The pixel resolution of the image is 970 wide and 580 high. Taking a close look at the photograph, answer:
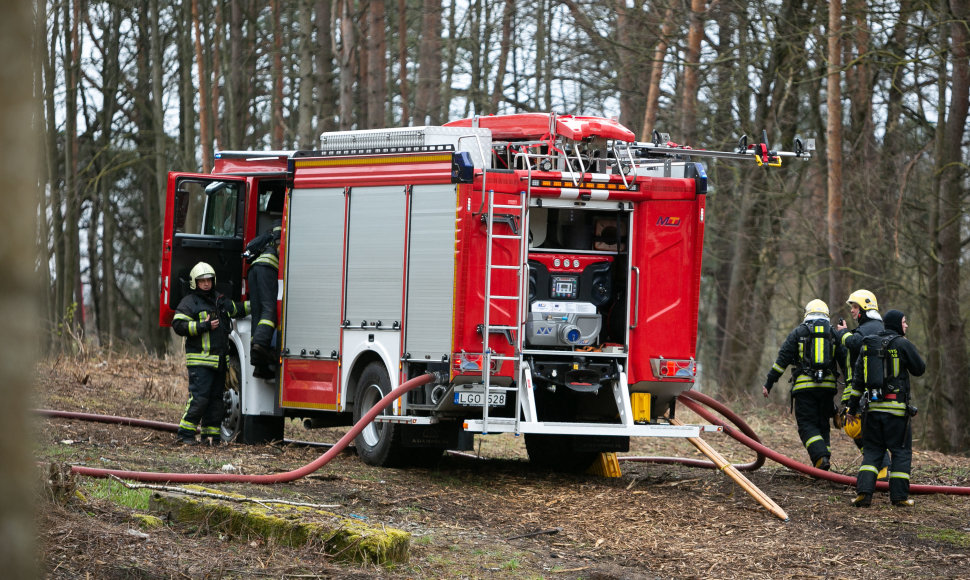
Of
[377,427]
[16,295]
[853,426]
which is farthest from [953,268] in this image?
[16,295]

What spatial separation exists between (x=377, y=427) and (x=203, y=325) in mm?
1931

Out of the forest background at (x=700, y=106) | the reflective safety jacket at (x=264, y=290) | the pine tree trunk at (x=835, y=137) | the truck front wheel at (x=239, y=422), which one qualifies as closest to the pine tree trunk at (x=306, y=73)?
the forest background at (x=700, y=106)

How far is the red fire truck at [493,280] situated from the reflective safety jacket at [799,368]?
4.04 ft

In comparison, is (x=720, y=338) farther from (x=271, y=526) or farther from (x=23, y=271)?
(x=23, y=271)

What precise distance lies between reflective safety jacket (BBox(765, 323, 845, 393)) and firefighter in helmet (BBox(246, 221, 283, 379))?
4744mm

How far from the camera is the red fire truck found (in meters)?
9.62

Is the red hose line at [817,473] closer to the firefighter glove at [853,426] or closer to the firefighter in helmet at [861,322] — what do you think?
the firefighter glove at [853,426]

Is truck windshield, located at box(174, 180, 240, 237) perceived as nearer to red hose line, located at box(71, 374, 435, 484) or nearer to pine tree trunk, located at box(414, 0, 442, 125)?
red hose line, located at box(71, 374, 435, 484)

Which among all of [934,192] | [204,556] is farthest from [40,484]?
[934,192]

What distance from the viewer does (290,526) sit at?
6297mm

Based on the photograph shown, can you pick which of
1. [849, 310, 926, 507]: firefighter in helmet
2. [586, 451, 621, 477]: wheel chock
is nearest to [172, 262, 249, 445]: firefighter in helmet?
[586, 451, 621, 477]: wheel chock

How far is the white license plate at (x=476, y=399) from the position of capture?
31.6 feet

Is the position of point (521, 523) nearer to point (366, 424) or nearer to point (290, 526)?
point (366, 424)

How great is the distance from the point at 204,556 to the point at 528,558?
206 cm
